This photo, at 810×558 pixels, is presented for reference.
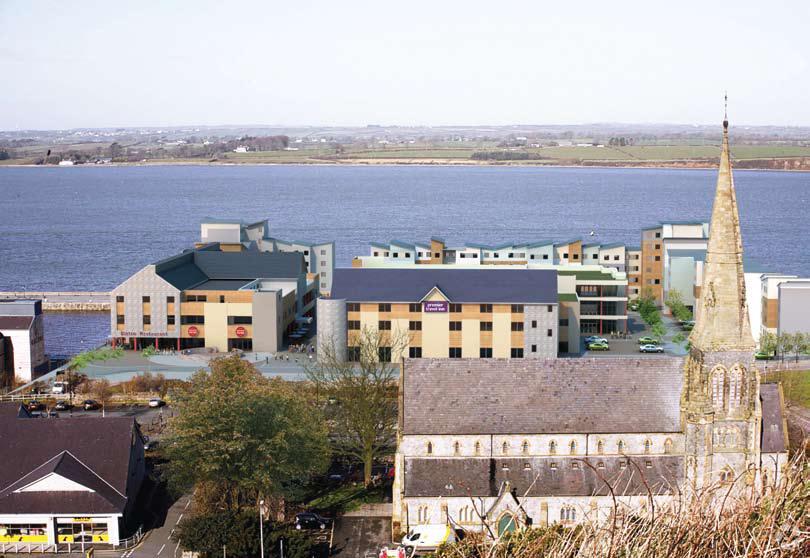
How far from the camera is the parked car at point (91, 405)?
64500 millimetres

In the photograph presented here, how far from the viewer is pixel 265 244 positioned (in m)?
101

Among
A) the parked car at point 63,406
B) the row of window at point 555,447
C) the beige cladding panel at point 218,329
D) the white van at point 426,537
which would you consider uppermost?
the row of window at point 555,447

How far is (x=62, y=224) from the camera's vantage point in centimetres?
19400

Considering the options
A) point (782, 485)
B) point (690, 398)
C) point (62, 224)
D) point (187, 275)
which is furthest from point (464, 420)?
point (62, 224)

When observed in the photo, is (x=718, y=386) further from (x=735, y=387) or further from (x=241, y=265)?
(x=241, y=265)

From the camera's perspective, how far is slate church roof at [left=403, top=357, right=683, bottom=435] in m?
41.5

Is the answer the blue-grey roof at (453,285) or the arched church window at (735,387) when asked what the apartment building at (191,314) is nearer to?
the blue-grey roof at (453,285)

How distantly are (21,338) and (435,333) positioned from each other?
2746cm

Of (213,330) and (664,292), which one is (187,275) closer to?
(213,330)

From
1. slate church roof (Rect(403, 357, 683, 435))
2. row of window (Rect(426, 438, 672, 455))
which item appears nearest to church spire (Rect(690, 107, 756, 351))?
slate church roof (Rect(403, 357, 683, 435))

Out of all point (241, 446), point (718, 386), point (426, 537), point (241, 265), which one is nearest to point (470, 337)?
point (241, 265)

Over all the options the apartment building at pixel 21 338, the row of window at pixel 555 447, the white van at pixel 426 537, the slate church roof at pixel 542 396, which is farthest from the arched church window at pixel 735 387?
the apartment building at pixel 21 338

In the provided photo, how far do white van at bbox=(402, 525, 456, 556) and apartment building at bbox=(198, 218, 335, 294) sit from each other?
60342 mm

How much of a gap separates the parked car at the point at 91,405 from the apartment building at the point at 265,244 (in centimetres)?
3468
